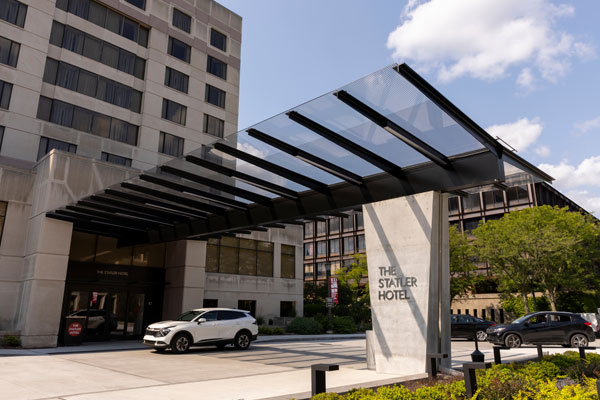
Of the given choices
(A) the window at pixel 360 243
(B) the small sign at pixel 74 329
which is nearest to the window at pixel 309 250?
(A) the window at pixel 360 243

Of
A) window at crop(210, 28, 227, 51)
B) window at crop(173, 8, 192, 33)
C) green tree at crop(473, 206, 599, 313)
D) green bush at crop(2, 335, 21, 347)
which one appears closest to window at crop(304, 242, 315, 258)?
green tree at crop(473, 206, 599, 313)

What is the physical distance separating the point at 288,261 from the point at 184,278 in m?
12.8

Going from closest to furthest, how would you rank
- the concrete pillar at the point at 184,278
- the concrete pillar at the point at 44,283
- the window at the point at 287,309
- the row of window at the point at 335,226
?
the concrete pillar at the point at 44,283 < the concrete pillar at the point at 184,278 < the window at the point at 287,309 < the row of window at the point at 335,226

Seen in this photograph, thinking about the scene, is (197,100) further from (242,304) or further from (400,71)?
(400,71)

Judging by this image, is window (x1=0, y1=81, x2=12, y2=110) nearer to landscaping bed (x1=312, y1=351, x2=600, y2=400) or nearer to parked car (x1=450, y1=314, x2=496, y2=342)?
landscaping bed (x1=312, y1=351, x2=600, y2=400)

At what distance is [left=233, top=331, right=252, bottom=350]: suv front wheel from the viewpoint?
60.2 ft

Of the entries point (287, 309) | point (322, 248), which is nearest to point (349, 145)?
point (287, 309)

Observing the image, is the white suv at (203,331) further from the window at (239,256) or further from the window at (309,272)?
the window at (309,272)

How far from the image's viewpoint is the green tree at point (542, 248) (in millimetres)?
40031

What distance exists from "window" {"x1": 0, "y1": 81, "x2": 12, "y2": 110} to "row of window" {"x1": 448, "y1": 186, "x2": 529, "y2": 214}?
56.3 metres

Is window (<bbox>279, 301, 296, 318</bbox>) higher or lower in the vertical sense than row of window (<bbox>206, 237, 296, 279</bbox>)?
lower

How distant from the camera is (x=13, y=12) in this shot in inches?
1054

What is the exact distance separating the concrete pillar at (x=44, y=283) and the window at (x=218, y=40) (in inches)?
936

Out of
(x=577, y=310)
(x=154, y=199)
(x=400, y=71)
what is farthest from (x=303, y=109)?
(x=577, y=310)
